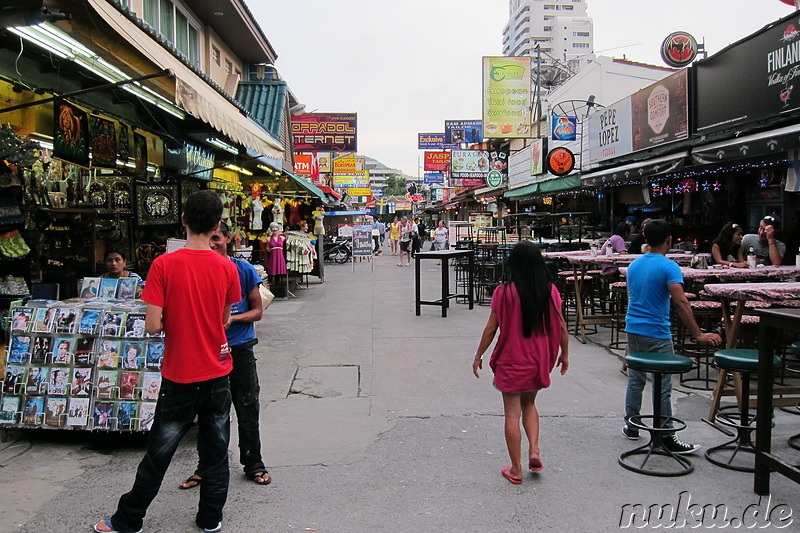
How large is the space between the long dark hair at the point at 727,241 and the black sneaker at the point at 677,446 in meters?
5.52

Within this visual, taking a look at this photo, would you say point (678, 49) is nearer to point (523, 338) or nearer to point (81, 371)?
point (523, 338)

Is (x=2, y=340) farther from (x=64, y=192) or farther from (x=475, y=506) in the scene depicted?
(x=475, y=506)

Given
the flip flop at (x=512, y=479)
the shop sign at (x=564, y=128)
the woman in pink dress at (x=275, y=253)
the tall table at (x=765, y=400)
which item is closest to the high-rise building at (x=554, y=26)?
the shop sign at (x=564, y=128)

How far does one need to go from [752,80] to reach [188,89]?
32.8ft

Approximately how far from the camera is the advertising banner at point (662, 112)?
1346cm

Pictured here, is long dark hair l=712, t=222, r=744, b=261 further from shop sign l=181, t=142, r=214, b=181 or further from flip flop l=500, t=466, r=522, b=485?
shop sign l=181, t=142, r=214, b=181

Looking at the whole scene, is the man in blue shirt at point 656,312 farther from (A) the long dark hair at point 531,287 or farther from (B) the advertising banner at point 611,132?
(B) the advertising banner at point 611,132

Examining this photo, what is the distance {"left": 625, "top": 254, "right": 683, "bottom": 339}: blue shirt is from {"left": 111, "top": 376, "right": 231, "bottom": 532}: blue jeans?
332 cm

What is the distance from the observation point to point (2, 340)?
575cm

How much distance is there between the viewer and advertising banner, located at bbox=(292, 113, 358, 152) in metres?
25.8

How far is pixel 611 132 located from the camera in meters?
17.5

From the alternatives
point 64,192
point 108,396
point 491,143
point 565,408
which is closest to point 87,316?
point 108,396

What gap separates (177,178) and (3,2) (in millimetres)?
6522

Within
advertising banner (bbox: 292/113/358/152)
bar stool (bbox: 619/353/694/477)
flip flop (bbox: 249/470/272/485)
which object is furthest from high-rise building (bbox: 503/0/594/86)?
flip flop (bbox: 249/470/272/485)
